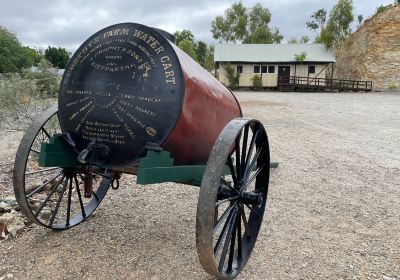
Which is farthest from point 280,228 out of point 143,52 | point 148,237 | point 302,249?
point 143,52

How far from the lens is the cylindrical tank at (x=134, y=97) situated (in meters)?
2.95

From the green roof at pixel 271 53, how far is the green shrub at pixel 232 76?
851 millimetres

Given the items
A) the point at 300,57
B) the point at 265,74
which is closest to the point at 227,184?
the point at 265,74

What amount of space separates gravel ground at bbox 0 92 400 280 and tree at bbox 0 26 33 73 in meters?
35.4

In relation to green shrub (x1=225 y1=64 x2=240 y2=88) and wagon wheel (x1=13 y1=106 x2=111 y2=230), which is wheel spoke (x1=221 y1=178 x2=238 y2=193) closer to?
wagon wheel (x1=13 y1=106 x2=111 y2=230)

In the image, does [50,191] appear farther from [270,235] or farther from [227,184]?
[270,235]

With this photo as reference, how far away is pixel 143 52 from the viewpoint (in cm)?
300

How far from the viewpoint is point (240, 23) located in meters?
54.7

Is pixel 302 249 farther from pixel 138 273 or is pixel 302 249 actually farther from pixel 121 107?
pixel 121 107

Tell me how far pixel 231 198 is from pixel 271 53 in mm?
34805

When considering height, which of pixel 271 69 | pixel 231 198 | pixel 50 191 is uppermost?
pixel 271 69

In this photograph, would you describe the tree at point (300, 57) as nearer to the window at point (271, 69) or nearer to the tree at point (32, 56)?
the window at point (271, 69)

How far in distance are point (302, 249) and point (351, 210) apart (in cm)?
139

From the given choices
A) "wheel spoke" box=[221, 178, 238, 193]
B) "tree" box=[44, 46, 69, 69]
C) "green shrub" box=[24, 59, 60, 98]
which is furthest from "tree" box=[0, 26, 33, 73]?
"wheel spoke" box=[221, 178, 238, 193]
